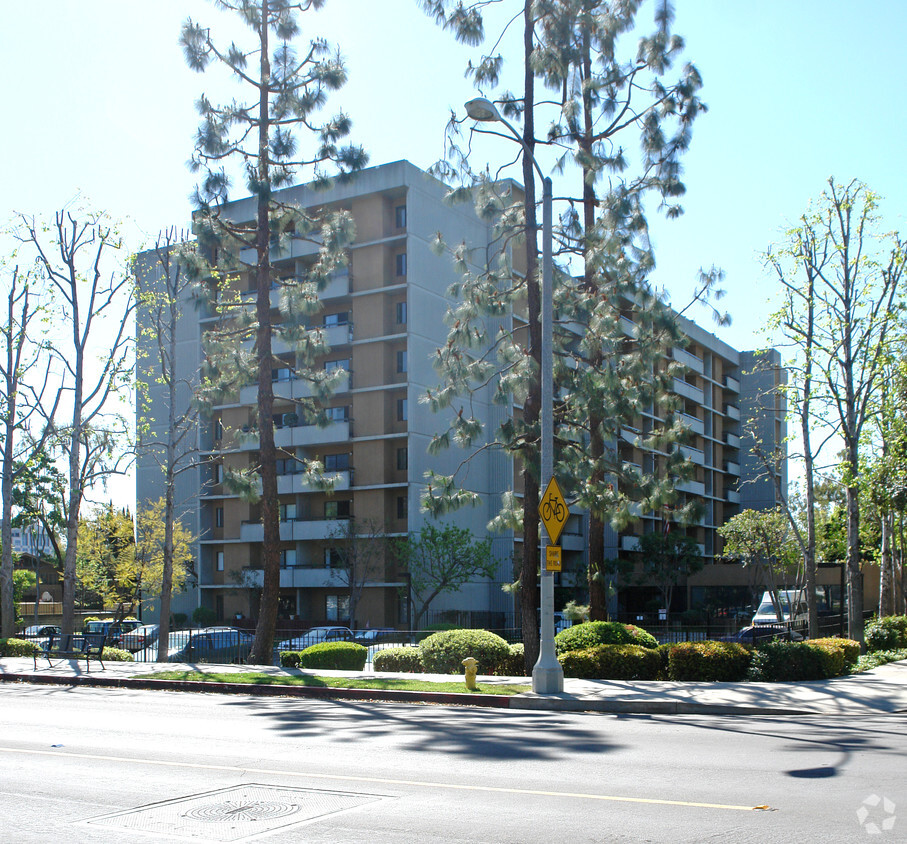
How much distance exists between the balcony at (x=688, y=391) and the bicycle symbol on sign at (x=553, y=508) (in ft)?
180

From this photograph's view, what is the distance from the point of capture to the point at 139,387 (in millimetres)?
32750

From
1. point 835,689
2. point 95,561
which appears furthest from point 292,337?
point 95,561

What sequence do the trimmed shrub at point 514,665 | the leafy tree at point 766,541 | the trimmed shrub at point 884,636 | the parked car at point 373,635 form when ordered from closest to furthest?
the trimmed shrub at point 514,665 → the trimmed shrub at point 884,636 → the parked car at point 373,635 → the leafy tree at point 766,541

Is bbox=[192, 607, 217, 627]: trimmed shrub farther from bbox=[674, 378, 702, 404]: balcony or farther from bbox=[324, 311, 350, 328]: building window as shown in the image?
bbox=[674, 378, 702, 404]: balcony

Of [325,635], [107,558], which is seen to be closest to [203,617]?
[107,558]

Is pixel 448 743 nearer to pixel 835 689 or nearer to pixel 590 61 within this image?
pixel 835 689

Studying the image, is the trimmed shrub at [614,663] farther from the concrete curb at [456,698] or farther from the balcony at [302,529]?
the balcony at [302,529]

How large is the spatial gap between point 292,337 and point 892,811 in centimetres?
2042

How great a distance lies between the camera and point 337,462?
52.2 m

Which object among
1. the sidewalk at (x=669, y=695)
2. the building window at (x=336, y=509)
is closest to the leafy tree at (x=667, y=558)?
the building window at (x=336, y=509)

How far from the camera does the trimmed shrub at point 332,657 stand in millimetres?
23422
